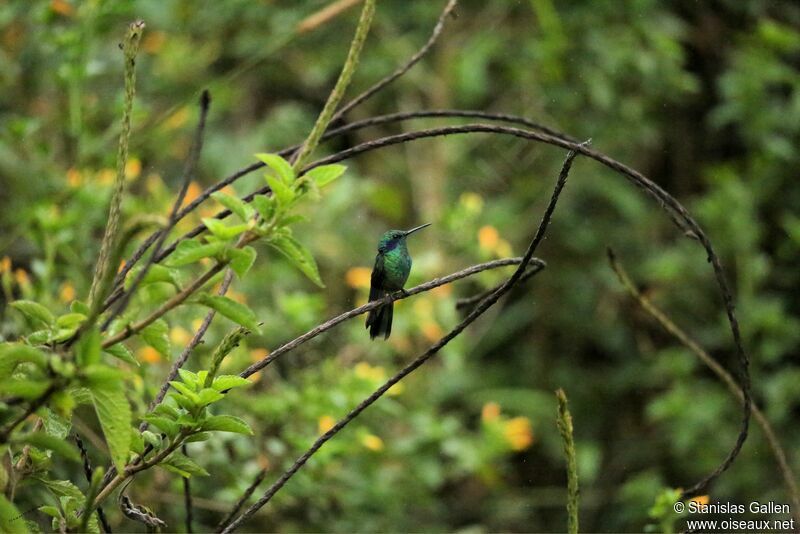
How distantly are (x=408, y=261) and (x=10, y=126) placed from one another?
1.36 metres

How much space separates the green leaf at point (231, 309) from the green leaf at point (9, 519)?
338 millimetres

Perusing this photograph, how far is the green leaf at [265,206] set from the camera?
1.23 metres

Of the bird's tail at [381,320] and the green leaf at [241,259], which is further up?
the bird's tail at [381,320]

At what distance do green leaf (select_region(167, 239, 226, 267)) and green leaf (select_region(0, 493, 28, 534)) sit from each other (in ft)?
1.17

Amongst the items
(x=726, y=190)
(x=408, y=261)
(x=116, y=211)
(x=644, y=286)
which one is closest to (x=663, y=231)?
(x=644, y=286)

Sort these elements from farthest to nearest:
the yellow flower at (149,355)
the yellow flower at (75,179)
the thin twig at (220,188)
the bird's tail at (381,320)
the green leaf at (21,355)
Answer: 1. the yellow flower at (75,179)
2. the yellow flower at (149,355)
3. the bird's tail at (381,320)
4. the thin twig at (220,188)
5. the green leaf at (21,355)

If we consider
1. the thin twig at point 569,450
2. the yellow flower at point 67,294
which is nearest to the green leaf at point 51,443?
the thin twig at point 569,450

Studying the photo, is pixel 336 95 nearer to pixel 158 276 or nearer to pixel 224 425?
pixel 158 276

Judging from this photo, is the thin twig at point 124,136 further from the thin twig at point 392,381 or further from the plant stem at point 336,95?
the thin twig at point 392,381

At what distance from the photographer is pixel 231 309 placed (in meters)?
1.17

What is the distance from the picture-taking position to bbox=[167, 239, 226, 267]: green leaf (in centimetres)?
114

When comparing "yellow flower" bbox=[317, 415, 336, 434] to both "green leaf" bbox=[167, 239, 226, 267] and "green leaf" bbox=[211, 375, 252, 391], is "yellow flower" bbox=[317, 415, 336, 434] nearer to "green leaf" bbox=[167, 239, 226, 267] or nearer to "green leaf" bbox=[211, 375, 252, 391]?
"green leaf" bbox=[211, 375, 252, 391]

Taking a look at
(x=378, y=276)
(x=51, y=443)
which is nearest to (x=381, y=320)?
(x=378, y=276)

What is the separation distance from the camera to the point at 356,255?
4.84m
